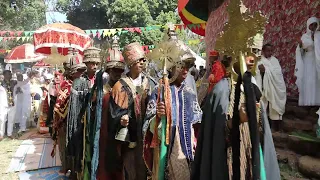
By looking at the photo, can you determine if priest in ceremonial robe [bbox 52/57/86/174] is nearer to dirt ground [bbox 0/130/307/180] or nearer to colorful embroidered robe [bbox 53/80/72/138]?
colorful embroidered robe [bbox 53/80/72/138]

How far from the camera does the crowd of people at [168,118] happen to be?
93.8 inches

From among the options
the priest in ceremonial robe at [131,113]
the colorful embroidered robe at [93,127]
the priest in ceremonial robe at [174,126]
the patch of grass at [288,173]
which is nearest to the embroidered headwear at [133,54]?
the priest in ceremonial robe at [131,113]

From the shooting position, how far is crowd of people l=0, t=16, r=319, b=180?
2.38 metres

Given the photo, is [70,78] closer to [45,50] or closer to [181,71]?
[181,71]

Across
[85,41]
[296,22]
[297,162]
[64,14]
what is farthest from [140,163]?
[64,14]

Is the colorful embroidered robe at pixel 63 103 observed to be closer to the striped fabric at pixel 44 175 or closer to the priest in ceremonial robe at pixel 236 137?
the striped fabric at pixel 44 175

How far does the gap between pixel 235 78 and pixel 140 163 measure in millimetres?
1916

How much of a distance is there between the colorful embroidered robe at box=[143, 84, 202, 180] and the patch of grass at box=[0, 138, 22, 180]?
12.9 feet

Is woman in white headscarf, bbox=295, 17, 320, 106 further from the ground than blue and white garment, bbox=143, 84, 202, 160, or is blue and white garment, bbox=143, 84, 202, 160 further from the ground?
woman in white headscarf, bbox=295, 17, 320, 106

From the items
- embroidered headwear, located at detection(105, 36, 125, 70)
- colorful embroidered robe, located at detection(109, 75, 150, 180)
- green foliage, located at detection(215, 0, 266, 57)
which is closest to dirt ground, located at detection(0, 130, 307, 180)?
colorful embroidered robe, located at detection(109, 75, 150, 180)

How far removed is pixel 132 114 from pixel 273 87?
3454 mm

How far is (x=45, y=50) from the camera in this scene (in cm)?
1255

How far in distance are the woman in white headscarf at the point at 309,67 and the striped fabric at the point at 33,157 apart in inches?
201

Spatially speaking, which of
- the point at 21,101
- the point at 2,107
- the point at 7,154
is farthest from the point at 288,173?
the point at 21,101
